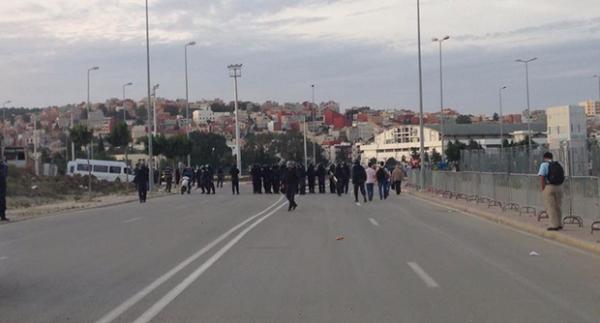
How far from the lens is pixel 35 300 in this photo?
10320 millimetres

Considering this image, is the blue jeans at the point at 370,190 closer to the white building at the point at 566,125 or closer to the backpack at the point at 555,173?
the white building at the point at 566,125

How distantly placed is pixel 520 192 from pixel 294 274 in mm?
15401

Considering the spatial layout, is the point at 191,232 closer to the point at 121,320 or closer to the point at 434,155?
the point at 121,320

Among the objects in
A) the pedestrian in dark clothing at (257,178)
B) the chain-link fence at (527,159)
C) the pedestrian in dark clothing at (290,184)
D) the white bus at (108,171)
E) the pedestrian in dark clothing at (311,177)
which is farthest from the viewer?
the white bus at (108,171)

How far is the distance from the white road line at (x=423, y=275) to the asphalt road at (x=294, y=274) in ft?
0.10

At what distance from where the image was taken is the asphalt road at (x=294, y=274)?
9.40 meters

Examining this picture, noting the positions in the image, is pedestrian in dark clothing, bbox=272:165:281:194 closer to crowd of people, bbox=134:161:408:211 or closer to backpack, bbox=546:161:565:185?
crowd of people, bbox=134:161:408:211

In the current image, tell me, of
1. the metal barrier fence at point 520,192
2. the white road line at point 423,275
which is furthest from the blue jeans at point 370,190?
the white road line at point 423,275

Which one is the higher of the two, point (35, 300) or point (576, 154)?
point (576, 154)

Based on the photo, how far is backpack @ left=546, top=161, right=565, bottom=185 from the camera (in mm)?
18547

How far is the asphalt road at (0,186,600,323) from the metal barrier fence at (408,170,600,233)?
5.94ft

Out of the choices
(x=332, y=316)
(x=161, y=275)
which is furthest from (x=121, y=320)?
(x=161, y=275)

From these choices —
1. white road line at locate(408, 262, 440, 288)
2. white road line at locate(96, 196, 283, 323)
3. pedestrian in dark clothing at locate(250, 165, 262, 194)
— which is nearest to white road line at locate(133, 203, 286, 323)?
white road line at locate(96, 196, 283, 323)

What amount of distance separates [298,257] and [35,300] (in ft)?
17.9
